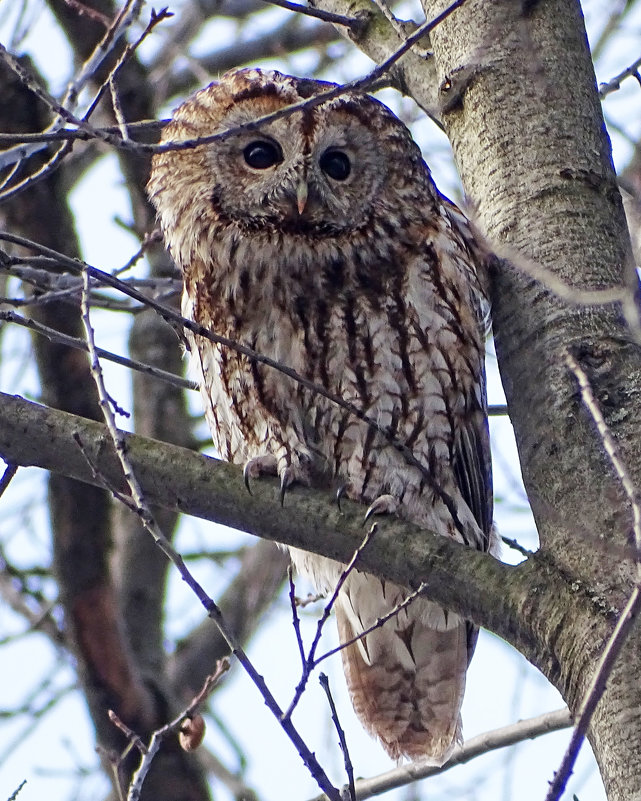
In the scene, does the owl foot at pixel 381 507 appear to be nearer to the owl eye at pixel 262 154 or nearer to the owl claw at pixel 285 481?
the owl claw at pixel 285 481

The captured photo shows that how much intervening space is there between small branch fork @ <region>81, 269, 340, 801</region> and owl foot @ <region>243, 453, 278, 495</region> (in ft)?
0.75

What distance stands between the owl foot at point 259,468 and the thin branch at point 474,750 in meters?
0.82

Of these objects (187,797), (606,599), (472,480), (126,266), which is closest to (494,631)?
(606,599)

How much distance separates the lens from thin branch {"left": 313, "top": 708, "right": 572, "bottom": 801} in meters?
2.71

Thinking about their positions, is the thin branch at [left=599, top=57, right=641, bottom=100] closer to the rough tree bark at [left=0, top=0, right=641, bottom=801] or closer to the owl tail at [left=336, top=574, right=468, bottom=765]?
the rough tree bark at [left=0, top=0, right=641, bottom=801]

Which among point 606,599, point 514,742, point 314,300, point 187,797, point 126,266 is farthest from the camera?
point 187,797

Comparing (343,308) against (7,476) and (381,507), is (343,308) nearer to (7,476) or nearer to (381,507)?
(381,507)

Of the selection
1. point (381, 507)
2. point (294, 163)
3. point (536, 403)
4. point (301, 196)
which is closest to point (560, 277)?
point (536, 403)

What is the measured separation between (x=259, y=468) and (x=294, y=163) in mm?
1061

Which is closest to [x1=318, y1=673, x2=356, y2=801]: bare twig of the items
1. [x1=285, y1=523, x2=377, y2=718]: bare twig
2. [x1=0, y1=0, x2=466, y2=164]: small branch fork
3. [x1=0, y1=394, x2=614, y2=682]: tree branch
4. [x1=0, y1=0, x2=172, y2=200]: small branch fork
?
[x1=285, y1=523, x2=377, y2=718]: bare twig

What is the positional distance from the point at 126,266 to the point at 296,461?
2.64 feet

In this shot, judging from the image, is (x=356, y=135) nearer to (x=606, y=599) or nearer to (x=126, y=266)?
(x=126, y=266)

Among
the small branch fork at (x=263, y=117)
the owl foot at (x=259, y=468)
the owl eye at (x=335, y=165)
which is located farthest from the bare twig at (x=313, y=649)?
the owl eye at (x=335, y=165)

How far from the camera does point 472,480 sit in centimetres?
310
